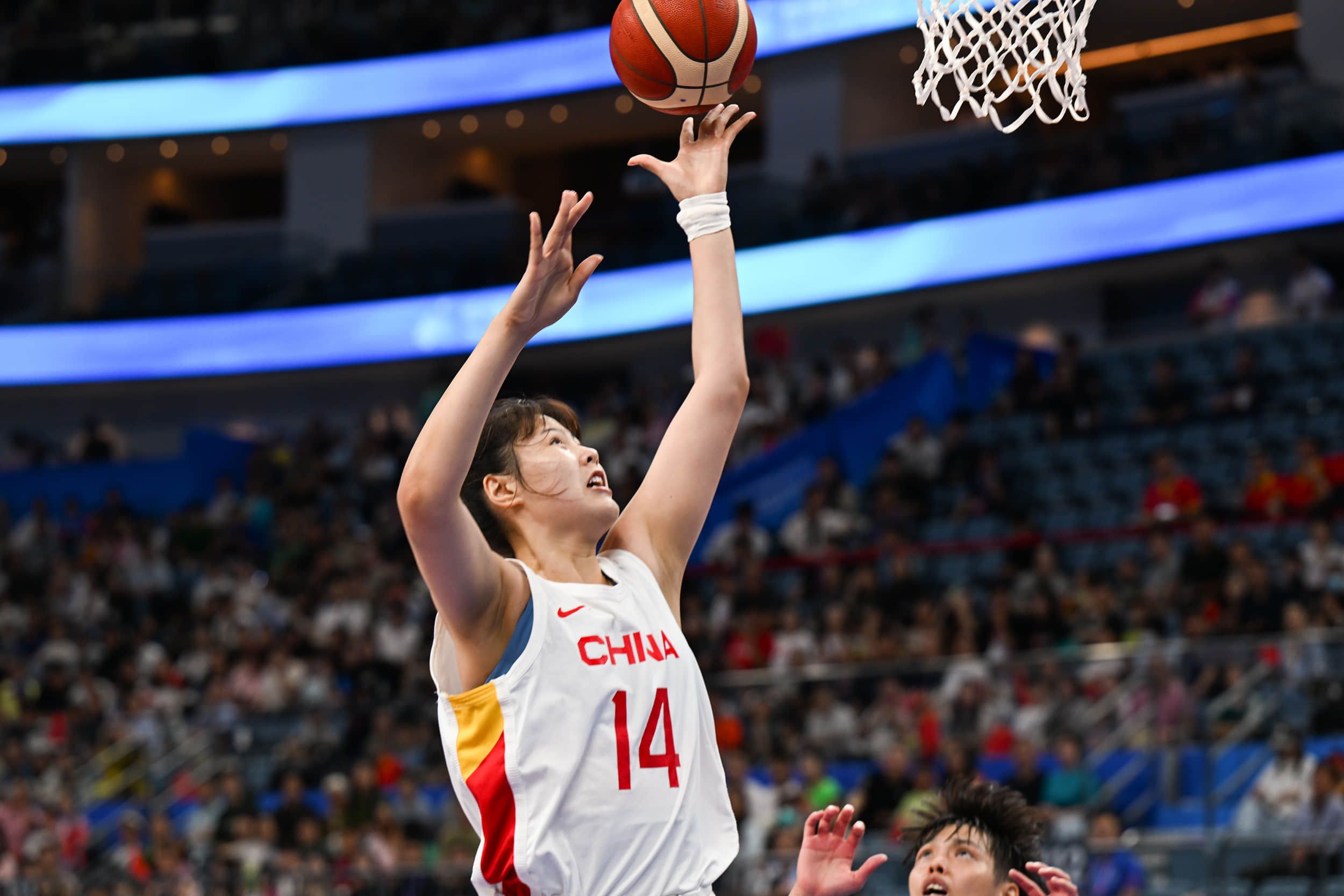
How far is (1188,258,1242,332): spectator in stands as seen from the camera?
18.1 meters

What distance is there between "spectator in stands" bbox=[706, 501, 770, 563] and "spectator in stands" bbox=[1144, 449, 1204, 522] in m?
3.88

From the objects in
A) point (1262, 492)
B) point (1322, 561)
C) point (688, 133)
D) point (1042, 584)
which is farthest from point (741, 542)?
point (688, 133)

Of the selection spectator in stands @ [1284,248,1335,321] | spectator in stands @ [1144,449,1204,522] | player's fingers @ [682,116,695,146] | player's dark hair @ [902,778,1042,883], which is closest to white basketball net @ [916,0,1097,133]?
player's fingers @ [682,116,695,146]

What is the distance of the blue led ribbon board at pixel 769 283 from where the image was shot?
18.0 m

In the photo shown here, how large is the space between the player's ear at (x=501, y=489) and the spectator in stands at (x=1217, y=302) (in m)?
16.2

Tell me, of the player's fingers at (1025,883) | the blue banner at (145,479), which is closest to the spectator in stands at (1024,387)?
the blue banner at (145,479)

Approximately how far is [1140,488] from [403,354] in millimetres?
12617

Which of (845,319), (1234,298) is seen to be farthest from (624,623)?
(845,319)

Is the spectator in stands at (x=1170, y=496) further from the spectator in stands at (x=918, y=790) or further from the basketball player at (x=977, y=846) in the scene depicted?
the basketball player at (x=977, y=846)

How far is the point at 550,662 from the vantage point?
118 inches

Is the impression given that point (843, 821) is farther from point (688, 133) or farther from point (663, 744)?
point (688, 133)

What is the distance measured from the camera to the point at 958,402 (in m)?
17.7

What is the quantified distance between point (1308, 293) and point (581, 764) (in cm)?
1628

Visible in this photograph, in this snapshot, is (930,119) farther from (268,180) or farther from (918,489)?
(268,180)
